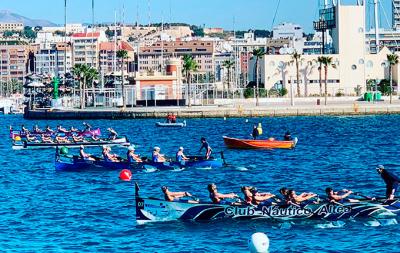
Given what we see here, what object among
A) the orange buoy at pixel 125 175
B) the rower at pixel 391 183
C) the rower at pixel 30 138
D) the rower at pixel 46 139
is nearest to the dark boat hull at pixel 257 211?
the rower at pixel 391 183

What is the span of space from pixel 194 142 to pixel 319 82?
69.9 m

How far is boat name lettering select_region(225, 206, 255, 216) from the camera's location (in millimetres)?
42059

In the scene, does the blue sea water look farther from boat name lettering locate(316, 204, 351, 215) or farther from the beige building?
the beige building

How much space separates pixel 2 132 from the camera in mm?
137625

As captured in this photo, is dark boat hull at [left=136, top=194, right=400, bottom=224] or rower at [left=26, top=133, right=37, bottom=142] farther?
rower at [left=26, top=133, right=37, bottom=142]

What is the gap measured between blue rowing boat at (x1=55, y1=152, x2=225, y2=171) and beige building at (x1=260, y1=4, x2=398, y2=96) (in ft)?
325

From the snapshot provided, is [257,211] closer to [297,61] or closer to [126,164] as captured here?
[126,164]

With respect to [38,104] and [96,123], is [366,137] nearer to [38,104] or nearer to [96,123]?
[96,123]

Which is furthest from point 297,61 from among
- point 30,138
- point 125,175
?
point 125,175

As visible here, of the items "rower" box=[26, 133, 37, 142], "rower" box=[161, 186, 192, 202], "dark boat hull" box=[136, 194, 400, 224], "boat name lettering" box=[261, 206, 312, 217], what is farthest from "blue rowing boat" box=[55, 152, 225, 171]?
"rower" box=[26, 133, 37, 142]

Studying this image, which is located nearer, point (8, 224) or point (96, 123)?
point (8, 224)

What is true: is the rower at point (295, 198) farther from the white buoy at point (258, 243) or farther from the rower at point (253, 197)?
the white buoy at point (258, 243)

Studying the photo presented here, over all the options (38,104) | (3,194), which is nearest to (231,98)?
(38,104)

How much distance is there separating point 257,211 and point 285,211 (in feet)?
3.58
